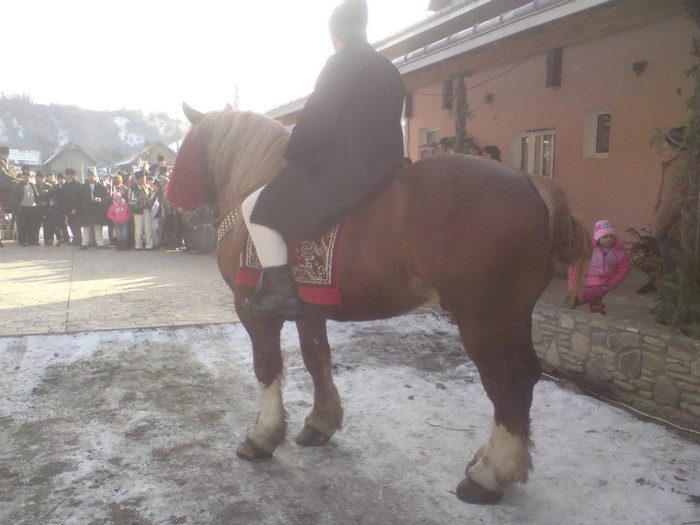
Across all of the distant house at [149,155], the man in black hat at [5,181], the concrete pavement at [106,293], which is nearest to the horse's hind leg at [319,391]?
the concrete pavement at [106,293]

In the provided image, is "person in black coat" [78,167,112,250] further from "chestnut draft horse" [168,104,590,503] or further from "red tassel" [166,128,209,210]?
"chestnut draft horse" [168,104,590,503]

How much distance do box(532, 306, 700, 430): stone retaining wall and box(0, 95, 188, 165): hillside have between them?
9528 centimetres

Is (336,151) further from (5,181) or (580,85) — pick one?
(5,181)

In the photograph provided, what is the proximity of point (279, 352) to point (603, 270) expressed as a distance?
323 centimetres

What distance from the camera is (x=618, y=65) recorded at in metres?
7.87

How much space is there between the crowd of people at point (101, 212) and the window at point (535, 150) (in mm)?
7392

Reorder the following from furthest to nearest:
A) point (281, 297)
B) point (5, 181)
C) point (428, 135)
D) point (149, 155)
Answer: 1. point (149, 155)
2. point (5, 181)
3. point (428, 135)
4. point (281, 297)

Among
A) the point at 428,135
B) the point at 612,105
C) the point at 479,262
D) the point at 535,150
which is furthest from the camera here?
the point at 428,135

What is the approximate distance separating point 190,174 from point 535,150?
8276mm

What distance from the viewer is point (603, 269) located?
471cm

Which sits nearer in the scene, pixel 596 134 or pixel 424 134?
pixel 596 134

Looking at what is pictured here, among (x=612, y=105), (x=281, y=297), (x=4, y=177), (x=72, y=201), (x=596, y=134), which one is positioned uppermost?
(x=612, y=105)

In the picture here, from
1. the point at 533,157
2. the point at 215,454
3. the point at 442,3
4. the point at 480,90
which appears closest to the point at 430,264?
the point at 215,454

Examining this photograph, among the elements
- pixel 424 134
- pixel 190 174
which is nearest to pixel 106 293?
pixel 190 174
